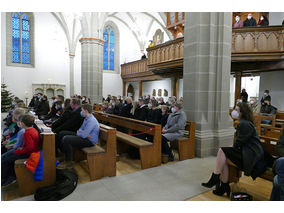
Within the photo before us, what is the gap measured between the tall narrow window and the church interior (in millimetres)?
97

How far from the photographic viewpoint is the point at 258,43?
357 inches

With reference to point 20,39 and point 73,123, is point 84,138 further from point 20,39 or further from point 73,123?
point 20,39

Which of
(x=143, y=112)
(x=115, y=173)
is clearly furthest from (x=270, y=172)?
(x=143, y=112)

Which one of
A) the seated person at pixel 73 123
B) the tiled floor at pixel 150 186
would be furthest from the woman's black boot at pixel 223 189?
the seated person at pixel 73 123

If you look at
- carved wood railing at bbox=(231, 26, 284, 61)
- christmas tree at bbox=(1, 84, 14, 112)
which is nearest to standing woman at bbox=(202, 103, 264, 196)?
carved wood railing at bbox=(231, 26, 284, 61)

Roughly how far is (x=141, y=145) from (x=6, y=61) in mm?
16812

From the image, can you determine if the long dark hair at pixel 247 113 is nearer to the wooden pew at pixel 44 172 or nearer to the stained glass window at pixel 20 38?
the wooden pew at pixel 44 172

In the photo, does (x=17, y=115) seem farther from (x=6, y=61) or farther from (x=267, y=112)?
(x=6, y=61)

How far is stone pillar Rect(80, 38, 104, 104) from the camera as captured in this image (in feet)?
41.3

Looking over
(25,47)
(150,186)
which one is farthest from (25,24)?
(150,186)

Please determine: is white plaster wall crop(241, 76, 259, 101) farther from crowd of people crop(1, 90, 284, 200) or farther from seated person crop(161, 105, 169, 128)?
crowd of people crop(1, 90, 284, 200)

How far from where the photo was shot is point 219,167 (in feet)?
10.9

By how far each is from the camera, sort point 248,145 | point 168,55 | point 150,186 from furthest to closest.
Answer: point 168,55 → point 150,186 → point 248,145

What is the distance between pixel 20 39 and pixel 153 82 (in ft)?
37.5
